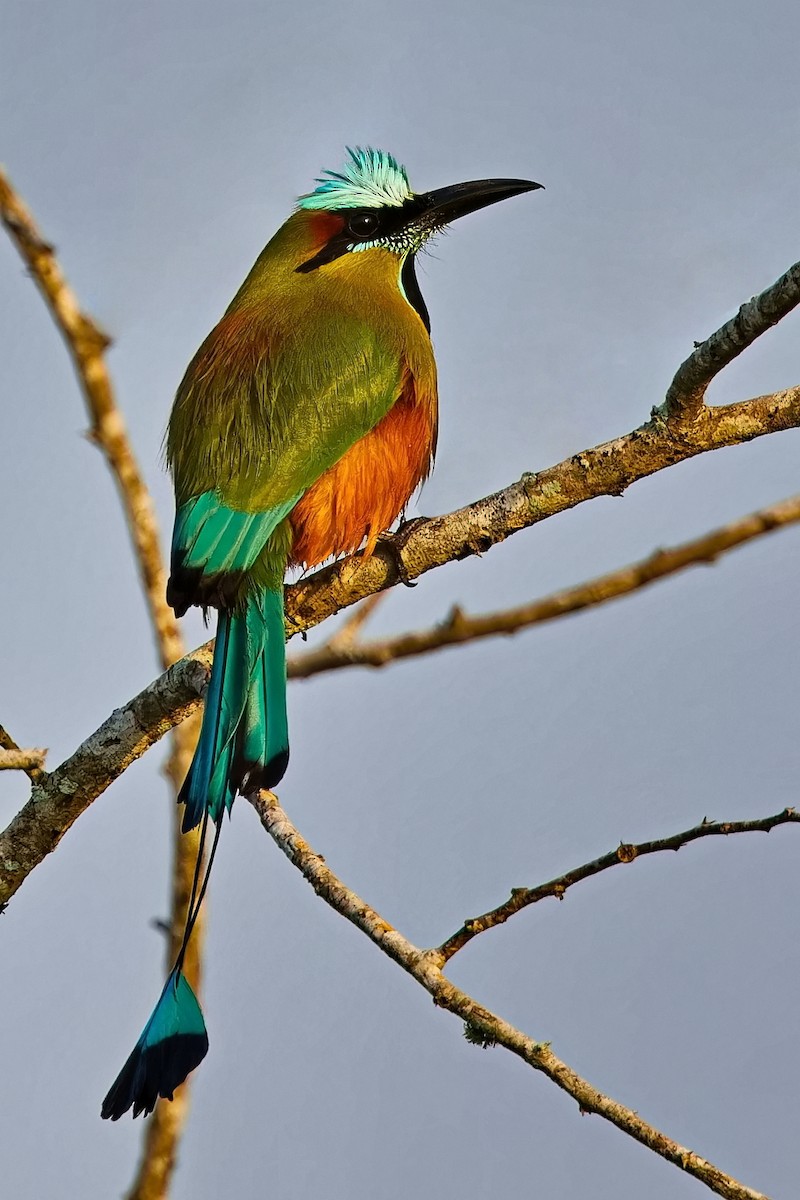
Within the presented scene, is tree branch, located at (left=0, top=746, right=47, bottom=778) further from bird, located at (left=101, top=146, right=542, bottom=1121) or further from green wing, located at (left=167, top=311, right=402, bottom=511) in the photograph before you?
green wing, located at (left=167, top=311, right=402, bottom=511)

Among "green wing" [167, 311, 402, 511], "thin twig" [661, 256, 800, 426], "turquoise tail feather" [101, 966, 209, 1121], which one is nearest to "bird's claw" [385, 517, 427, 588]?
"green wing" [167, 311, 402, 511]

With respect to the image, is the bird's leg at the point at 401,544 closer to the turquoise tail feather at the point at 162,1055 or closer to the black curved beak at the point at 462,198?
the turquoise tail feather at the point at 162,1055

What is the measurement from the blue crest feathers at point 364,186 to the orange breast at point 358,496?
1.28m

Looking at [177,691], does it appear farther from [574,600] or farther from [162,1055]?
[574,600]

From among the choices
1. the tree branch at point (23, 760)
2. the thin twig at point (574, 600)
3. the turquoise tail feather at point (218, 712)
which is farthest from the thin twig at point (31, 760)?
the thin twig at point (574, 600)

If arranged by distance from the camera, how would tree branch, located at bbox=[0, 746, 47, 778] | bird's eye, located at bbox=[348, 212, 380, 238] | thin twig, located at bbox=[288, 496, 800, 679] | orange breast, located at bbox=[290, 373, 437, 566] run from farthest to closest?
bird's eye, located at bbox=[348, 212, 380, 238], orange breast, located at bbox=[290, 373, 437, 566], tree branch, located at bbox=[0, 746, 47, 778], thin twig, located at bbox=[288, 496, 800, 679]

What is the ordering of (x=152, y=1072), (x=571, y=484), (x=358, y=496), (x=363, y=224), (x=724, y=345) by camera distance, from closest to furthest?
1. (x=724, y=345)
2. (x=152, y=1072)
3. (x=571, y=484)
4. (x=358, y=496)
5. (x=363, y=224)

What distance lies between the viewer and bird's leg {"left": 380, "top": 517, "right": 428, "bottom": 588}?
13.0ft

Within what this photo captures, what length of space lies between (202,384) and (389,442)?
0.70 m

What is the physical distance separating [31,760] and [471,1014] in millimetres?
1431

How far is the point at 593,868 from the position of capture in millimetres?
3080

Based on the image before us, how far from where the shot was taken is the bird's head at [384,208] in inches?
209

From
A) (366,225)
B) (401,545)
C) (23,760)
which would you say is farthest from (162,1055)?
(366,225)

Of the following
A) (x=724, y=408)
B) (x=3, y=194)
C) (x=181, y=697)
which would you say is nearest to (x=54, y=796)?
(x=181, y=697)
